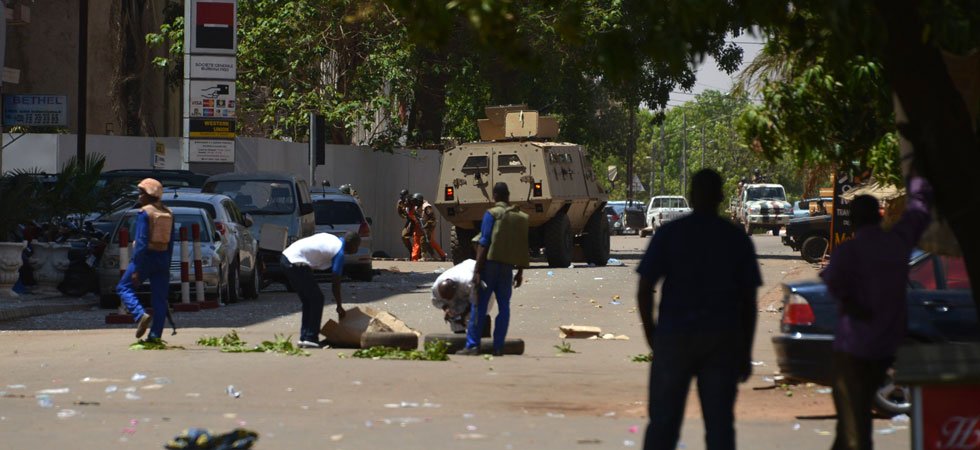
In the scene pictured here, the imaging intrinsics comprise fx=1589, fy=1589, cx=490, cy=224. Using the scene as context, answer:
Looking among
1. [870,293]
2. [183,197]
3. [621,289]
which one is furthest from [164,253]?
[621,289]

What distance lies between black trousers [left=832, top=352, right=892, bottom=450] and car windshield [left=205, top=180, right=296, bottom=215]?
17.6 m

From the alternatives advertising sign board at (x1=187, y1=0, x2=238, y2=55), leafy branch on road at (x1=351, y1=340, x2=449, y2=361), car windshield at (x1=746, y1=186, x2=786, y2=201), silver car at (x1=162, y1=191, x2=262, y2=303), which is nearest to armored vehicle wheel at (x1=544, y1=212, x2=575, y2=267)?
advertising sign board at (x1=187, y1=0, x2=238, y2=55)

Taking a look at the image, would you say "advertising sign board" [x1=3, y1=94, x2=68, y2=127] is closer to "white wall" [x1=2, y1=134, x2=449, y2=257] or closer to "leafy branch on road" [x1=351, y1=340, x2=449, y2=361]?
"white wall" [x1=2, y1=134, x2=449, y2=257]

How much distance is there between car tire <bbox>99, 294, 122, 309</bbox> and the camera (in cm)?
2028

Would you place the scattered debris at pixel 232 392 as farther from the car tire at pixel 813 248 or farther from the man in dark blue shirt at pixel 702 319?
the car tire at pixel 813 248

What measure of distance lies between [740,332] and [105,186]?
1722 cm

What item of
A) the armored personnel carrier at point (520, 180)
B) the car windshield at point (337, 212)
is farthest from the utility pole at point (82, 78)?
the armored personnel carrier at point (520, 180)

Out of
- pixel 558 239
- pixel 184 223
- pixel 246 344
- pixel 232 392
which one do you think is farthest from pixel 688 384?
pixel 558 239

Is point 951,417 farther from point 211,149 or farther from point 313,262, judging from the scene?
point 211,149

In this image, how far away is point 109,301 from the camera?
20.4 m

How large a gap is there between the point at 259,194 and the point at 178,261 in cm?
546

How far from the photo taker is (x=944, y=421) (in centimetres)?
585

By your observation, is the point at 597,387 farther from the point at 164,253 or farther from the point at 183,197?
the point at 183,197

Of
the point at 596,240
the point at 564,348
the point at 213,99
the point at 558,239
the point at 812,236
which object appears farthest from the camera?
the point at 812,236
